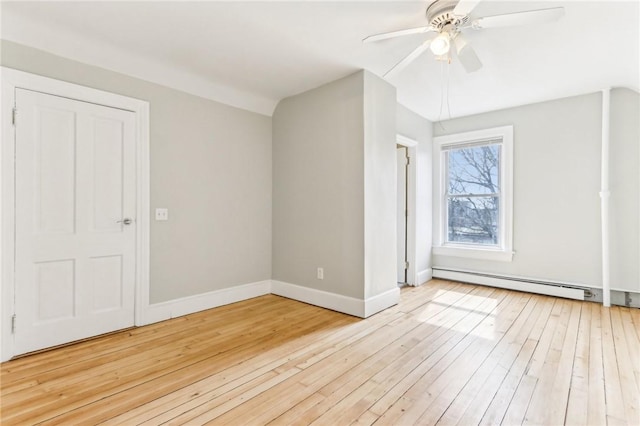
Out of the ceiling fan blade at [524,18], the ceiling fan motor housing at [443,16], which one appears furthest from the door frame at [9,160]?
the ceiling fan blade at [524,18]

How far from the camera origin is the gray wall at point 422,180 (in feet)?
14.4

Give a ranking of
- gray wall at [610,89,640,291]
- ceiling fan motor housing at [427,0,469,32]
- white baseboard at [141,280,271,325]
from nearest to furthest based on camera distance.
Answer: ceiling fan motor housing at [427,0,469,32] < white baseboard at [141,280,271,325] < gray wall at [610,89,640,291]

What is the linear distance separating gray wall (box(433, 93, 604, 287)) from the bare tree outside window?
29 cm

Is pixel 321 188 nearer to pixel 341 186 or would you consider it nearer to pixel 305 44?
pixel 341 186

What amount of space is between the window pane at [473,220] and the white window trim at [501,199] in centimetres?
10

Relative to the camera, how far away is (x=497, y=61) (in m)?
2.94

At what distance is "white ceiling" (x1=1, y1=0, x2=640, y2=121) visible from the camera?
220 centimetres

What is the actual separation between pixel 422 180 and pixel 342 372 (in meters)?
3.32

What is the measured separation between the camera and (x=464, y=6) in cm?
177

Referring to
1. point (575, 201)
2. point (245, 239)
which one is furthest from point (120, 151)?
point (575, 201)

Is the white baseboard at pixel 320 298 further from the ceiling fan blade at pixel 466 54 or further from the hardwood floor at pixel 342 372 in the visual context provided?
the ceiling fan blade at pixel 466 54

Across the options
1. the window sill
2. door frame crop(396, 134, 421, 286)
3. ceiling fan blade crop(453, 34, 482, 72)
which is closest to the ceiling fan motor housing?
ceiling fan blade crop(453, 34, 482, 72)

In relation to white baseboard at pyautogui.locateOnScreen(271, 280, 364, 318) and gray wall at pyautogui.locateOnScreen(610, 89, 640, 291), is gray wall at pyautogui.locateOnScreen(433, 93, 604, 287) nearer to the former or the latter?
gray wall at pyautogui.locateOnScreen(610, 89, 640, 291)

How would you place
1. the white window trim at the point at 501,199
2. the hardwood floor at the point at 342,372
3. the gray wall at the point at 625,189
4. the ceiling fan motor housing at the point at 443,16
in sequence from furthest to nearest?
the white window trim at the point at 501,199 < the gray wall at the point at 625,189 < the ceiling fan motor housing at the point at 443,16 < the hardwood floor at the point at 342,372
